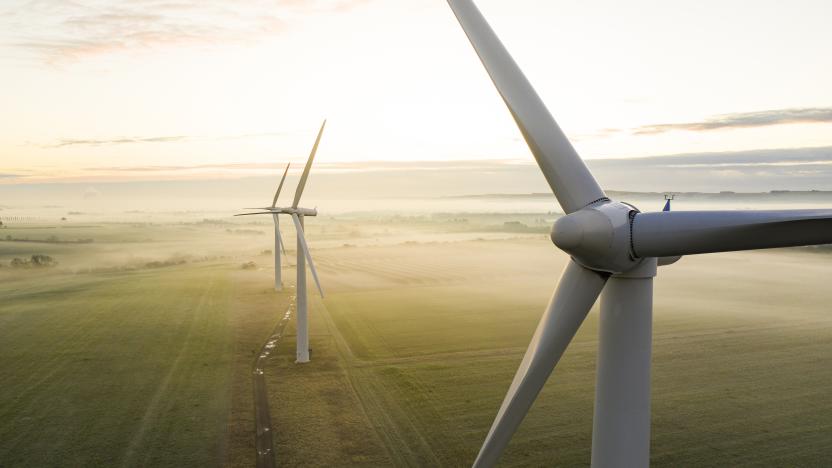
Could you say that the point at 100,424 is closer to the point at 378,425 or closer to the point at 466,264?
the point at 378,425

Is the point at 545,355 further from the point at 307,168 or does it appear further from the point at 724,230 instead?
the point at 307,168

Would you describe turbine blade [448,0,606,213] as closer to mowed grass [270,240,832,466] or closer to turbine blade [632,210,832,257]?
turbine blade [632,210,832,257]

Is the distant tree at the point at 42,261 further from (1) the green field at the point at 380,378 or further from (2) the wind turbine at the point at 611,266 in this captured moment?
(2) the wind turbine at the point at 611,266

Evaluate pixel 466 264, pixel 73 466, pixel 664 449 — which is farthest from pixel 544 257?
pixel 73 466

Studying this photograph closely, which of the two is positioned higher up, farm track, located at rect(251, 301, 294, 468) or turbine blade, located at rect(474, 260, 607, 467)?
turbine blade, located at rect(474, 260, 607, 467)

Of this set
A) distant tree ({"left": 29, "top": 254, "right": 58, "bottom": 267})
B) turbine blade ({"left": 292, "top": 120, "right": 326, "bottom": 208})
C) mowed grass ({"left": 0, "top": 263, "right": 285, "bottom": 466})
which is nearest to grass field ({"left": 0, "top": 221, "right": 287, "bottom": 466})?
mowed grass ({"left": 0, "top": 263, "right": 285, "bottom": 466})

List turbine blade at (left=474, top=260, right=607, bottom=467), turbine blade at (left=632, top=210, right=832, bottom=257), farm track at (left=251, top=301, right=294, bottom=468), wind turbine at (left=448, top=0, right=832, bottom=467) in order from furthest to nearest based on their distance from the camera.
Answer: farm track at (left=251, top=301, right=294, bottom=468) < turbine blade at (left=474, top=260, right=607, bottom=467) < wind turbine at (left=448, top=0, right=832, bottom=467) < turbine blade at (left=632, top=210, right=832, bottom=257)
